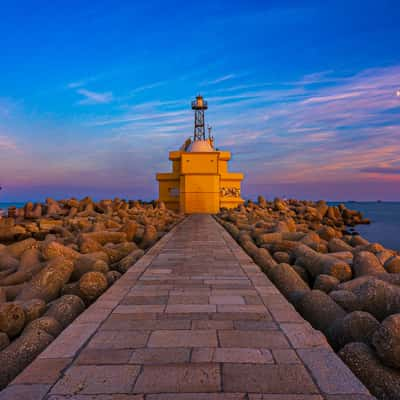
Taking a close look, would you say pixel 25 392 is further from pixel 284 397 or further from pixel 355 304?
pixel 355 304

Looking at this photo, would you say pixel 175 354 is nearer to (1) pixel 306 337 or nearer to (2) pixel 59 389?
(2) pixel 59 389

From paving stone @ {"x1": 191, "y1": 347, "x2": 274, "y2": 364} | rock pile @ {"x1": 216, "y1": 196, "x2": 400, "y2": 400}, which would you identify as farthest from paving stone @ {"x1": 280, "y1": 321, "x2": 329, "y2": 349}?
paving stone @ {"x1": 191, "y1": 347, "x2": 274, "y2": 364}

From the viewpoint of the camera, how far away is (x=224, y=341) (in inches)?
100

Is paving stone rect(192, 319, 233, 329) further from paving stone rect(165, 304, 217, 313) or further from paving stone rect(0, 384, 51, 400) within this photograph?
paving stone rect(0, 384, 51, 400)

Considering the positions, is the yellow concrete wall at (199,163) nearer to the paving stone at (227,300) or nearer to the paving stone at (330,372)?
the paving stone at (227,300)

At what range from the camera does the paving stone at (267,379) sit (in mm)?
1926

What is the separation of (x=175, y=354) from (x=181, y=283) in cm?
189

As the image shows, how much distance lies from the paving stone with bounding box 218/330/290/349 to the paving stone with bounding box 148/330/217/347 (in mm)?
79

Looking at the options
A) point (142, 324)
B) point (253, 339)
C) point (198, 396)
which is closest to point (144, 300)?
point (142, 324)

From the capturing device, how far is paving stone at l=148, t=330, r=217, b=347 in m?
2.49

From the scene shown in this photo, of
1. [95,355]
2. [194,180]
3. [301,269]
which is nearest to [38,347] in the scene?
[95,355]

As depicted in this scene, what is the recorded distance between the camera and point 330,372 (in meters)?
2.09

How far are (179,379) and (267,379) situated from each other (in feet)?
1.65

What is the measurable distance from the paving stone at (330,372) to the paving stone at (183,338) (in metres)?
0.63
